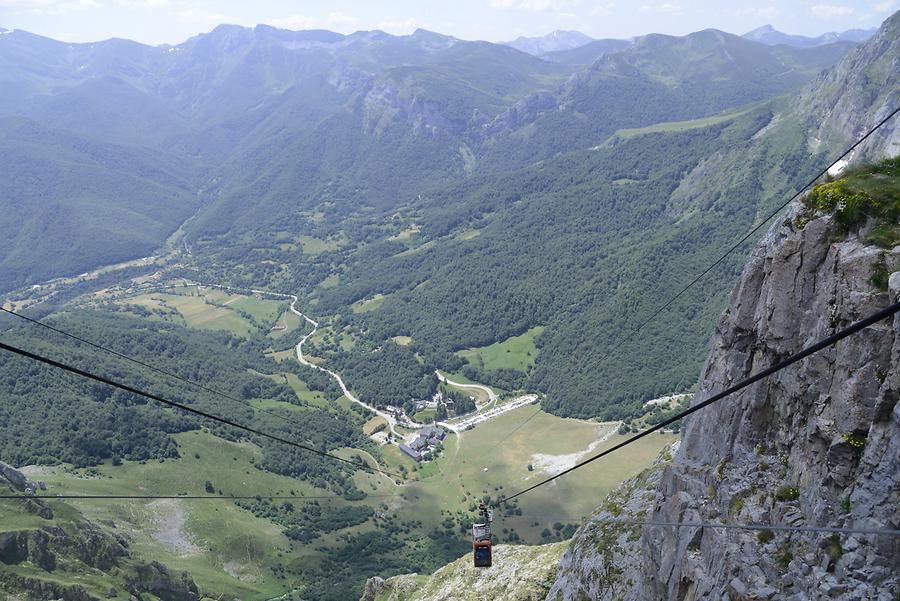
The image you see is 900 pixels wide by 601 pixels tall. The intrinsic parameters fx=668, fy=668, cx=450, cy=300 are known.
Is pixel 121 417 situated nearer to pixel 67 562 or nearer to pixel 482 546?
pixel 67 562

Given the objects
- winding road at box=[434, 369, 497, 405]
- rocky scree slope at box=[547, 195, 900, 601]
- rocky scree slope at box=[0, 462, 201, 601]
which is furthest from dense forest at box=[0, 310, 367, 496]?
rocky scree slope at box=[547, 195, 900, 601]

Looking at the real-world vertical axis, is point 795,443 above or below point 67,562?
above

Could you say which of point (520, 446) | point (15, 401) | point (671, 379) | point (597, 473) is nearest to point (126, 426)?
point (15, 401)

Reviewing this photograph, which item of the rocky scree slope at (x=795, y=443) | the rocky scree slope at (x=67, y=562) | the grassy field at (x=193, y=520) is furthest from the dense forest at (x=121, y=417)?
the rocky scree slope at (x=795, y=443)

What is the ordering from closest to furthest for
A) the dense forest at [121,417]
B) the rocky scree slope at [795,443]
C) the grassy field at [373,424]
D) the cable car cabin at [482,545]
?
the rocky scree slope at [795,443] < the cable car cabin at [482,545] < the dense forest at [121,417] < the grassy field at [373,424]

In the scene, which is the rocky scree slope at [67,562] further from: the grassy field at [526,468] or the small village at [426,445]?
the small village at [426,445]

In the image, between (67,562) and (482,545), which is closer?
(482,545)

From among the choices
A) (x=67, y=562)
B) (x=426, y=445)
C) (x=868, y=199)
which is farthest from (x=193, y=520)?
(x=868, y=199)

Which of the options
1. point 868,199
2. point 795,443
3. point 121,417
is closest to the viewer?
point 868,199
